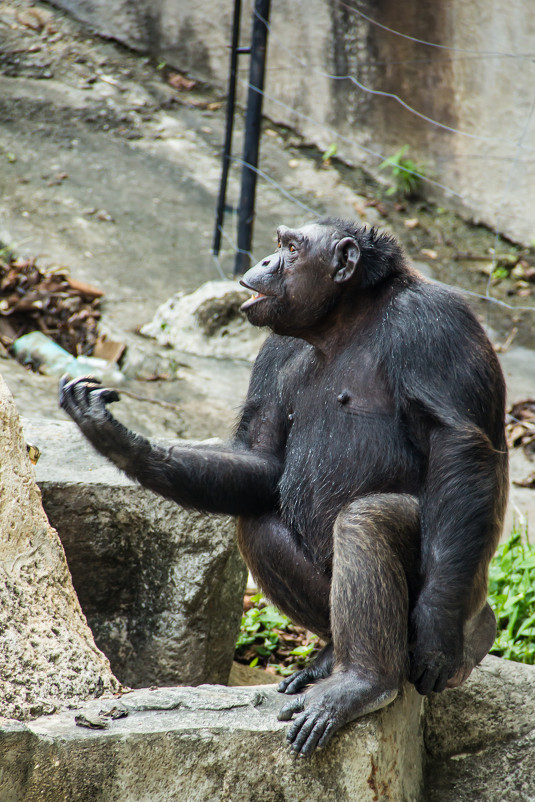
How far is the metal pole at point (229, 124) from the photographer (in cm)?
771

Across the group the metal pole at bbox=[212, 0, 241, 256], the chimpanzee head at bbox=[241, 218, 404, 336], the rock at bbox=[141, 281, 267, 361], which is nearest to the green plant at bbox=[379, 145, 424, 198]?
the metal pole at bbox=[212, 0, 241, 256]

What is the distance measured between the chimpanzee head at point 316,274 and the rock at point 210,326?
3.99 metres

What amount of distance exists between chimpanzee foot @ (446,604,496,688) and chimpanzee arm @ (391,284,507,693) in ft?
0.52

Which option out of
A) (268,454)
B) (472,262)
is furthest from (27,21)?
(268,454)

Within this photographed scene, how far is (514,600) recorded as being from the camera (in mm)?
4406

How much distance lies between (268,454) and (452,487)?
0.84 meters

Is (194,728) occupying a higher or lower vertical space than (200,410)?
higher

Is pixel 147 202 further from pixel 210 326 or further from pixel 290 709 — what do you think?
pixel 290 709

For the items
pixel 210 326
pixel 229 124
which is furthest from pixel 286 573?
pixel 229 124

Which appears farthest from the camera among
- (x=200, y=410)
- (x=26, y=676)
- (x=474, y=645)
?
(x=200, y=410)

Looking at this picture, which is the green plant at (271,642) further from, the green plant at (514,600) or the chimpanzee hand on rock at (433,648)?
the chimpanzee hand on rock at (433,648)

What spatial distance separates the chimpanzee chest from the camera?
3.11m

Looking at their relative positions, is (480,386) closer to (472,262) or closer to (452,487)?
(452,487)

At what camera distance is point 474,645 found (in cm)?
321
